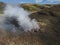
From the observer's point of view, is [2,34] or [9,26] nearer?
[2,34]

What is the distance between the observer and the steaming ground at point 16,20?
203 inches

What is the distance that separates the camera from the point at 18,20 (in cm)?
540

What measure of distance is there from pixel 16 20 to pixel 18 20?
53 mm

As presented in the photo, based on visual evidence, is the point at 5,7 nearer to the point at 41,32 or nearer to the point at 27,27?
the point at 27,27

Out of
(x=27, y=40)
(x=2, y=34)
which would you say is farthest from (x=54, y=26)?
(x=2, y=34)

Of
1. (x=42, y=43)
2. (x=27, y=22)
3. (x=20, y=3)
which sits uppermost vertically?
(x=20, y=3)

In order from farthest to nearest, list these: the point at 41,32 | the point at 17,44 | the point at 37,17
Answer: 1. the point at 37,17
2. the point at 41,32
3. the point at 17,44

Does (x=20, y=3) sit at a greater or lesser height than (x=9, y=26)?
greater

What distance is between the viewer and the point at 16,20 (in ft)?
17.7

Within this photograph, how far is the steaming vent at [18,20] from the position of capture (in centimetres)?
516

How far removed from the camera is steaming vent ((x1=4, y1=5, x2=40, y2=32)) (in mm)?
5156

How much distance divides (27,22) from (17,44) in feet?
3.00

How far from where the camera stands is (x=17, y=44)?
4.55 metres

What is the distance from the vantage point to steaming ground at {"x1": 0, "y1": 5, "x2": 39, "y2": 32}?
5.15 metres
